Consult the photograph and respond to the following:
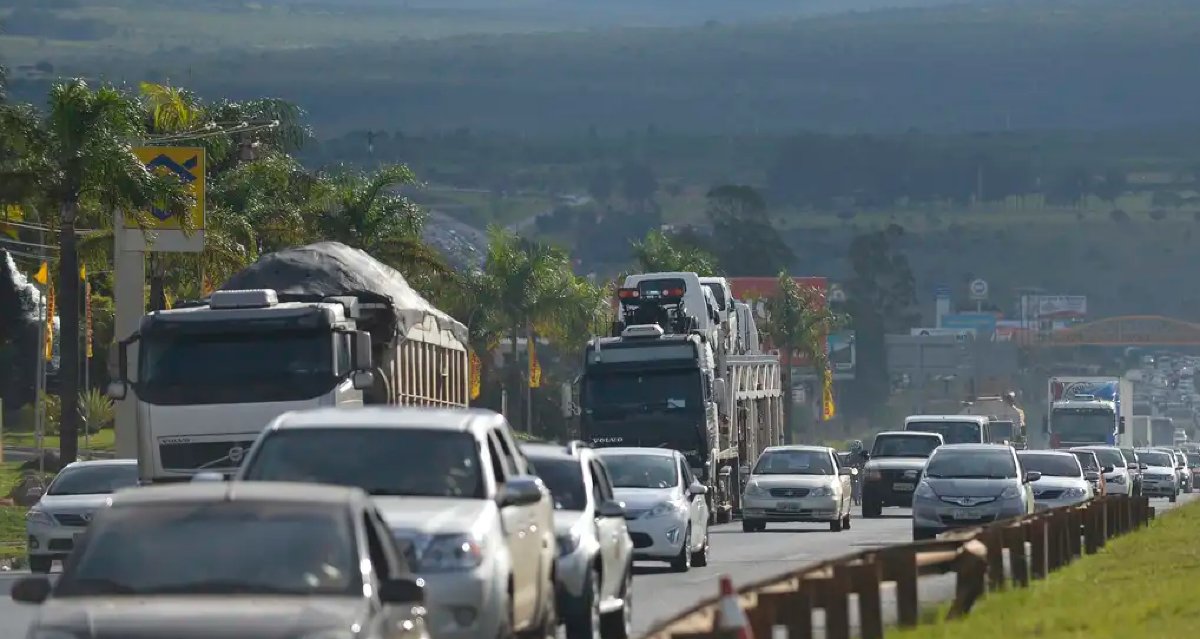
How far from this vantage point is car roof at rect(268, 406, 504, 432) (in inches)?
599

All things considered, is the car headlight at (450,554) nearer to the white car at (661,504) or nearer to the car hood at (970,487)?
the white car at (661,504)

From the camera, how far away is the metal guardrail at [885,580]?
1418cm

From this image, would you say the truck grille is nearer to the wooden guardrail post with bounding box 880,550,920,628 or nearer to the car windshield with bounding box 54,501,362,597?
the wooden guardrail post with bounding box 880,550,920,628

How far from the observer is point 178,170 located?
4353cm

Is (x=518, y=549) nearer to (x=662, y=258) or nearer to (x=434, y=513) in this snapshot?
(x=434, y=513)

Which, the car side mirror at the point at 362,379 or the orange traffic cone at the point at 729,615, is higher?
the car side mirror at the point at 362,379

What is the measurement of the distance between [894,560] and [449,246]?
493 feet

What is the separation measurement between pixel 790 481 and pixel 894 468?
9685mm

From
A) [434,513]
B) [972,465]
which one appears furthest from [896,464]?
[434,513]

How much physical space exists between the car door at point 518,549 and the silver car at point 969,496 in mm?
21066

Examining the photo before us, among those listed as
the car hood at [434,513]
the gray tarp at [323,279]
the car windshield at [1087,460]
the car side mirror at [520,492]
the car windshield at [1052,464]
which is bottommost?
the car windshield at [1087,460]

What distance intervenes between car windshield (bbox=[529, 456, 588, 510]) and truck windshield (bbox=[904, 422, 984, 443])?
37931mm

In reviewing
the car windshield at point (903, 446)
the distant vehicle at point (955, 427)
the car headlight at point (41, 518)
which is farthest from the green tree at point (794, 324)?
the car headlight at point (41, 518)

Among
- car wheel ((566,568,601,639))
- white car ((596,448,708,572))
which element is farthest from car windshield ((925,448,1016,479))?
car wheel ((566,568,601,639))
